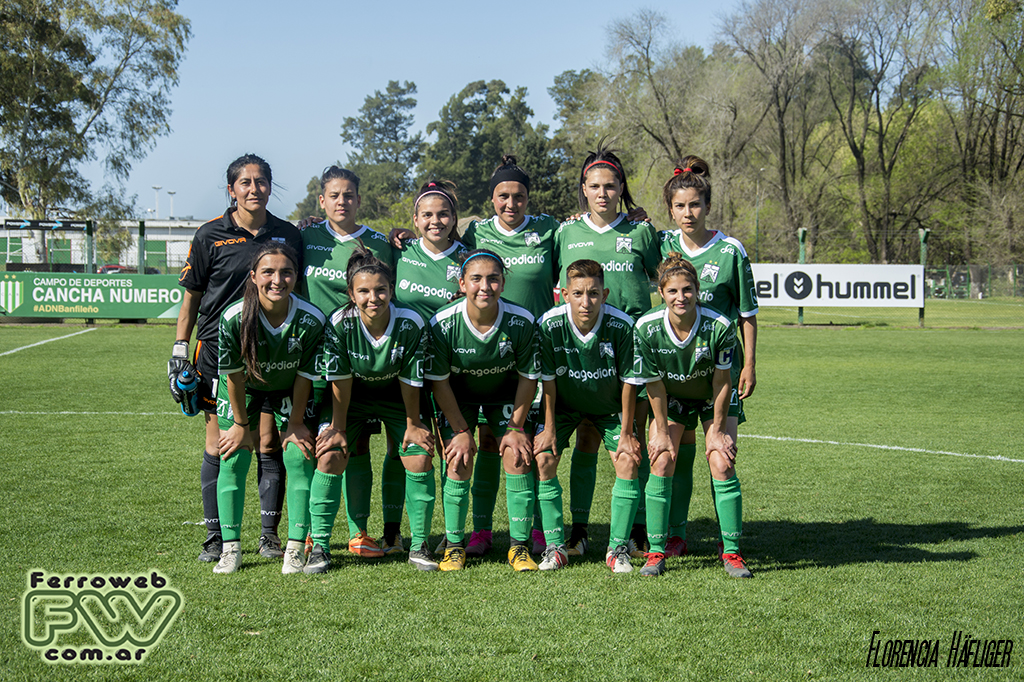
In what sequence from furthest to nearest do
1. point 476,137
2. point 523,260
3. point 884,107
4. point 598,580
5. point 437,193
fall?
1. point 476,137
2. point 884,107
3. point 523,260
4. point 437,193
5. point 598,580

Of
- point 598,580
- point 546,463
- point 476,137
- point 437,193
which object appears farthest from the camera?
point 476,137

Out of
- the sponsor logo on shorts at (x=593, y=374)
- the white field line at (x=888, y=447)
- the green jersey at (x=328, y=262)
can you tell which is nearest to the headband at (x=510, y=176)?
the green jersey at (x=328, y=262)

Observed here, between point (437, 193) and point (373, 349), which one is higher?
point (437, 193)

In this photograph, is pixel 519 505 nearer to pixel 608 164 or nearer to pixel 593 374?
pixel 593 374

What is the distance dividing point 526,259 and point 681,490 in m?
1.53

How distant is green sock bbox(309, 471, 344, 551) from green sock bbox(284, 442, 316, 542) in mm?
50

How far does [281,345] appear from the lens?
404cm

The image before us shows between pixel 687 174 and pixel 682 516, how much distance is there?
73.2 inches

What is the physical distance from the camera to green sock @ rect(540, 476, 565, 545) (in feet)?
14.0

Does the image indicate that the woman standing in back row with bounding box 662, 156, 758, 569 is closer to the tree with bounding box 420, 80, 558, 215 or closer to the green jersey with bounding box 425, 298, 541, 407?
the green jersey with bounding box 425, 298, 541, 407

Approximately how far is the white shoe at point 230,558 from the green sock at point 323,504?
0.38 meters

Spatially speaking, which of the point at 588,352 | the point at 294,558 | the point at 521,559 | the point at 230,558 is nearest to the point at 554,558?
the point at 521,559

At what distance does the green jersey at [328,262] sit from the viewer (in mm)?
4535

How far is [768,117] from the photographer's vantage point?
39250 mm
